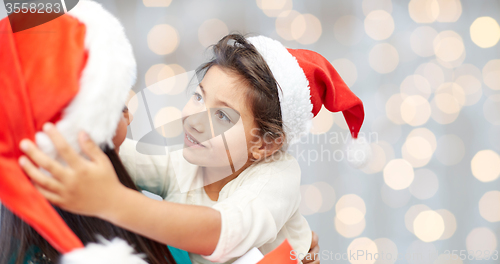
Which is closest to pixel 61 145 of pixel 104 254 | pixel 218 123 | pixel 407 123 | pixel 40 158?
pixel 40 158

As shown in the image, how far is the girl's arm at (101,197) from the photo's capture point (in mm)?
320

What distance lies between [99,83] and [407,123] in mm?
995

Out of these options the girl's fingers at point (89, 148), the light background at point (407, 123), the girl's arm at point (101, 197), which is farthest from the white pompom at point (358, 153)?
the girl's fingers at point (89, 148)

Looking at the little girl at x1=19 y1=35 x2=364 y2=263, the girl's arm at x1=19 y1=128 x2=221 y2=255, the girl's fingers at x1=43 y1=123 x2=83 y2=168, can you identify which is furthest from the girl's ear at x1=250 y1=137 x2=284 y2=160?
the girl's fingers at x1=43 y1=123 x2=83 y2=168

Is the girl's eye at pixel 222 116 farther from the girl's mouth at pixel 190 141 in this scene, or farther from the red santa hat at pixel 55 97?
the red santa hat at pixel 55 97

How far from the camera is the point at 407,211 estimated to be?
1077 millimetres

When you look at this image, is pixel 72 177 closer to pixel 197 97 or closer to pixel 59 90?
pixel 59 90

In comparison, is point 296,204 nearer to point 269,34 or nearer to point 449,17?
point 269,34

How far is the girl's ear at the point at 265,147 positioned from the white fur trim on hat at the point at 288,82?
4 cm

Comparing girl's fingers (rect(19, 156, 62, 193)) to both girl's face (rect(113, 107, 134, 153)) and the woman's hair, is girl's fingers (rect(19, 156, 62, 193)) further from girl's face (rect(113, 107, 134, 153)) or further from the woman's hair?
the woman's hair

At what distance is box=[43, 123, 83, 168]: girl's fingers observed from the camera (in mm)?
321

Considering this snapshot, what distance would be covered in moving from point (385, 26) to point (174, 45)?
2.21ft

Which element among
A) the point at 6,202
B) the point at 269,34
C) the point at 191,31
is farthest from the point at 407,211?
the point at 6,202

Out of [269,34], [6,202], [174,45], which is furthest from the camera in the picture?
[269,34]
